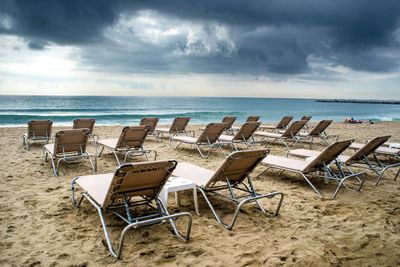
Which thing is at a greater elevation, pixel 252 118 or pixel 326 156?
pixel 326 156

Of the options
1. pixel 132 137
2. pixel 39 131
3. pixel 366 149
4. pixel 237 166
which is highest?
pixel 366 149

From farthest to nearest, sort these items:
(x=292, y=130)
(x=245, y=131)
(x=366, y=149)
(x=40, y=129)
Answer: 1. (x=292, y=130)
2. (x=245, y=131)
3. (x=40, y=129)
4. (x=366, y=149)

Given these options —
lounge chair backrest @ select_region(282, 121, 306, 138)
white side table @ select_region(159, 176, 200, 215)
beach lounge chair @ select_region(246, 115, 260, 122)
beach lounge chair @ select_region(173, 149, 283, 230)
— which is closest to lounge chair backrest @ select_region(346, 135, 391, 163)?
beach lounge chair @ select_region(173, 149, 283, 230)

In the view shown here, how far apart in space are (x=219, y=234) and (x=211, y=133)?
4.84m

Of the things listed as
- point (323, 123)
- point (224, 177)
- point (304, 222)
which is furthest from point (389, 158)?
point (224, 177)

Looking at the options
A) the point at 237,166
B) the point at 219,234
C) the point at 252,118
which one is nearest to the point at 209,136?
the point at 237,166

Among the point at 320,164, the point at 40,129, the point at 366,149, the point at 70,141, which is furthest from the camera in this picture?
the point at 40,129

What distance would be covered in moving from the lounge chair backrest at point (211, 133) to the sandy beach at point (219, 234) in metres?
3.10

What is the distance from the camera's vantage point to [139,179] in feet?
9.37

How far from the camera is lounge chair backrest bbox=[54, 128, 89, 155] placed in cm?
547

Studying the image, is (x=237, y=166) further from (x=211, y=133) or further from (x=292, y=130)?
(x=292, y=130)

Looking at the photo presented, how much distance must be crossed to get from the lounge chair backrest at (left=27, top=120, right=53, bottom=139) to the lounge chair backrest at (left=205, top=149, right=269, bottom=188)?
6.05 m

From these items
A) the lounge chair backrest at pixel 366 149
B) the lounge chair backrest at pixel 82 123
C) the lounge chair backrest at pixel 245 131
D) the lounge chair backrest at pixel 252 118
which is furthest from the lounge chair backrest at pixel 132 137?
the lounge chair backrest at pixel 252 118

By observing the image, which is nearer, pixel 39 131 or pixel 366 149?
pixel 366 149
